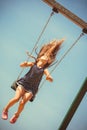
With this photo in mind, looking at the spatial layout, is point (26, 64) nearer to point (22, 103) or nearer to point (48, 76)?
point (48, 76)

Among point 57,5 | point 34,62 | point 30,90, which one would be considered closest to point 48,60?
point 34,62

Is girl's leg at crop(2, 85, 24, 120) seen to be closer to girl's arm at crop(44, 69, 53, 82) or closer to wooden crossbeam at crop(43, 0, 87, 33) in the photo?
girl's arm at crop(44, 69, 53, 82)

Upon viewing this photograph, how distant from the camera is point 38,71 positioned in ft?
12.2

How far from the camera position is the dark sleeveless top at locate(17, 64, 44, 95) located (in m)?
3.64

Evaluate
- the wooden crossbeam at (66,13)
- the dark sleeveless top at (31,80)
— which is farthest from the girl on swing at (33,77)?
the wooden crossbeam at (66,13)

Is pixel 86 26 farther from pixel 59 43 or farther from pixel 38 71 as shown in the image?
pixel 38 71

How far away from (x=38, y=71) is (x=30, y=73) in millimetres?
111

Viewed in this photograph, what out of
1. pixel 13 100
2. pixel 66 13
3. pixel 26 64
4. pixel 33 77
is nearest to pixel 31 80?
pixel 33 77

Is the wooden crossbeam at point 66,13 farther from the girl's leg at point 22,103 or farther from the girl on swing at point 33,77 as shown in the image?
the girl's leg at point 22,103

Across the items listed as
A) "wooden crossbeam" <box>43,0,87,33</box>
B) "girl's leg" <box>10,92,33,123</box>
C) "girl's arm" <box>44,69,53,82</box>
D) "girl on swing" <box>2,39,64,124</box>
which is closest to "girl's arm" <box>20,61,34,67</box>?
"girl on swing" <box>2,39,64,124</box>

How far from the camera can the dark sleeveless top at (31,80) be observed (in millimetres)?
3637

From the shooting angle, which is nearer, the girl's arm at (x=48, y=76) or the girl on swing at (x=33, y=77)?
the girl on swing at (x=33, y=77)

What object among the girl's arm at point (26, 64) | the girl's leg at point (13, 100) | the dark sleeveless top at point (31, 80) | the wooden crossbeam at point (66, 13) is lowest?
the girl's leg at point (13, 100)

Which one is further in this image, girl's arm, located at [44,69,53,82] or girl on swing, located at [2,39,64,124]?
girl's arm, located at [44,69,53,82]
